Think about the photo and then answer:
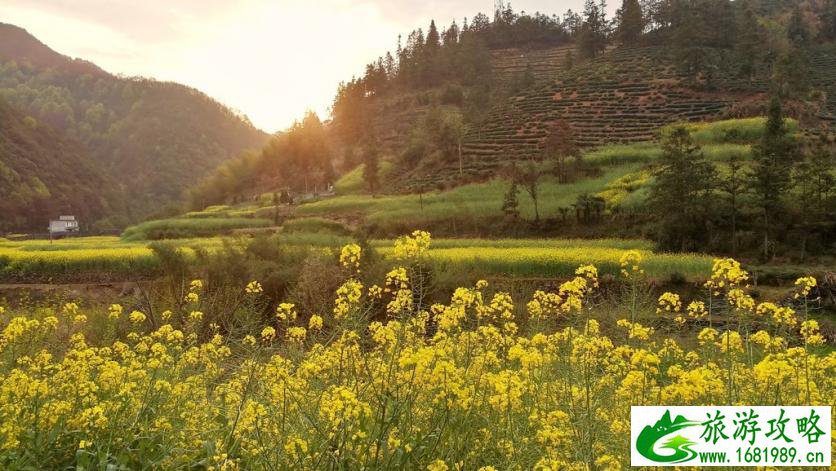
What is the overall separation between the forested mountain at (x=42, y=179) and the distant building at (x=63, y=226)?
10.5ft

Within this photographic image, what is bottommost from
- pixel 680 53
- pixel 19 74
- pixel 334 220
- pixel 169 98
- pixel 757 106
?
pixel 334 220

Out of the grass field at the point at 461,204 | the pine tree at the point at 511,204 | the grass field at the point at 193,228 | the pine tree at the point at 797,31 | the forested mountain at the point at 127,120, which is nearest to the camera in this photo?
the pine tree at the point at 511,204

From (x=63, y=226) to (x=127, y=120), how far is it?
56586 millimetres

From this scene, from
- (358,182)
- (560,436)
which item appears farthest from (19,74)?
(560,436)

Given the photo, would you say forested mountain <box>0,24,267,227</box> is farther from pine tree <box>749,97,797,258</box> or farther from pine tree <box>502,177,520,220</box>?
pine tree <box>749,97,797,258</box>

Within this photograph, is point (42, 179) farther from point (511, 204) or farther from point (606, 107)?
point (606, 107)

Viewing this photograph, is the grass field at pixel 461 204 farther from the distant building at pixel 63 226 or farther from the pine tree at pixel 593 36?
the pine tree at pixel 593 36

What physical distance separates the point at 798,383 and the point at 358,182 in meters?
49.9

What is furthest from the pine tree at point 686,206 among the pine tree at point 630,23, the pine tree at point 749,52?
the pine tree at point 630,23

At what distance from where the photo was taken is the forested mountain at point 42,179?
54938 millimetres

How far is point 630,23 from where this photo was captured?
2987 inches

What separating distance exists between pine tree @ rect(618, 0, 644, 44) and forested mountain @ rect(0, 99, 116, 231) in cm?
A: 7972

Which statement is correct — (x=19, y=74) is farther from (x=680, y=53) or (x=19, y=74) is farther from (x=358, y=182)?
(x=680, y=53)

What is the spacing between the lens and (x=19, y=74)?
375 ft
